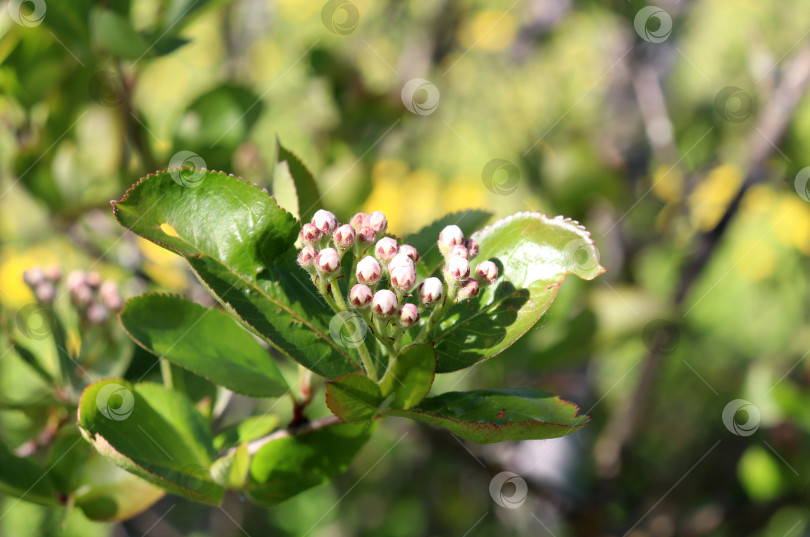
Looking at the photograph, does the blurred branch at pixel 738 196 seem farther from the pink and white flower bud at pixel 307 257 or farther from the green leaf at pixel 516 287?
the pink and white flower bud at pixel 307 257

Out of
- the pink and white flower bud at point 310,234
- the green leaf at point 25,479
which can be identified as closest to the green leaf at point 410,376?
the pink and white flower bud at point 310,234

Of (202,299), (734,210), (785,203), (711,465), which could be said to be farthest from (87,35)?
(785,203)

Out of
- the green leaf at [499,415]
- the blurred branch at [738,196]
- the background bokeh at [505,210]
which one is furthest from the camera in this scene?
the blurred branch at [738,196]

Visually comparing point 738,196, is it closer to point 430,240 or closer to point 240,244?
point 430,240

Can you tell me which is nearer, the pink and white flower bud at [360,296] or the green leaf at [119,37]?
the pink and white flower bud at [360,296]

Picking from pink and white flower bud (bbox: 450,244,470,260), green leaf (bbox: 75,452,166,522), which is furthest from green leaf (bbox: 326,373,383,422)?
green leaf (bbox: 75,452,166,522)

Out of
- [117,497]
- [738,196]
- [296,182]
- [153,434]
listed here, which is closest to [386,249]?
[296,182]
